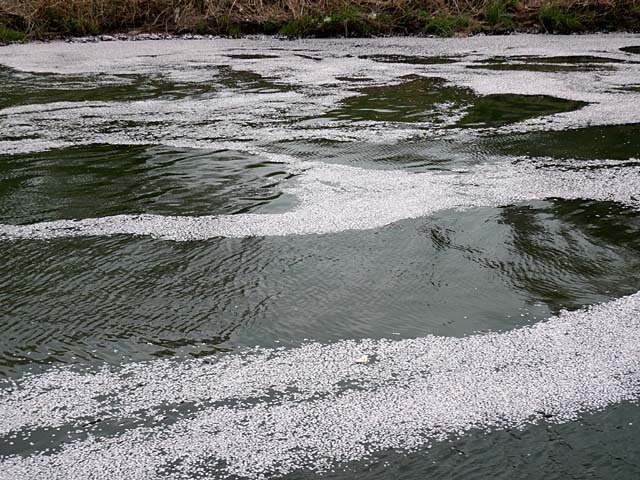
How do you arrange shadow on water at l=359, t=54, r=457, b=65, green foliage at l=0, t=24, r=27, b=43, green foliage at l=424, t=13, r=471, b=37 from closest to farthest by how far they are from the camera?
shadow on water at l=359, t=54, r=457, b=65 < green foliage at l=424, t=13, r=471, b=37 < green foliage at l=0, t=24, r=27, b=43

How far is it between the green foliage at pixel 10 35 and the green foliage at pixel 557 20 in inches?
266

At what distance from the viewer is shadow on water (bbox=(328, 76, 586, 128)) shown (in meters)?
4.97

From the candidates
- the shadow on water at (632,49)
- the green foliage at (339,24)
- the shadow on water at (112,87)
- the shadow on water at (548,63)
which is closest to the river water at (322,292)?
the shadow on water at (112,87)

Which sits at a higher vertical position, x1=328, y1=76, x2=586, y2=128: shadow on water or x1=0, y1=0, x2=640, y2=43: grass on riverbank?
x1=0, y1=0, x2=640, y2=43: grass on riverbank

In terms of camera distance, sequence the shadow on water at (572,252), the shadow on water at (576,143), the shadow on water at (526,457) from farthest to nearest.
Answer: the shadow on water at (576,143)
the shadow on water at (572,252)
the shadow on water at (526,457)

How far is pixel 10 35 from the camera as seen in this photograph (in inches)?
392

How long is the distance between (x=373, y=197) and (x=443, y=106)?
87.8 inches

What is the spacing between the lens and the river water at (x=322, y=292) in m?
1.66

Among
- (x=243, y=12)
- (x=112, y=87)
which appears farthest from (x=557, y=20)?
(x=112, y=87)

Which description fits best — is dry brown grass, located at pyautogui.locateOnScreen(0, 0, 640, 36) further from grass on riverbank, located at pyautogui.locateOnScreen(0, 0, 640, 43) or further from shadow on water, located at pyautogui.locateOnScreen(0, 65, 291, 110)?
shadow on water, located at pyautogui.locateOnScreen(0, 65, 291, 110)

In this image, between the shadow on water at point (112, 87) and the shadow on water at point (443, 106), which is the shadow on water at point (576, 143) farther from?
the shadow on water at point (112, 87)

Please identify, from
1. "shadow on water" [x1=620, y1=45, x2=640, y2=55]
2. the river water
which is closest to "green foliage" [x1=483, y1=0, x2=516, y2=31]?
"shadow on water" [x1=620, y1=45, x2=640, y2=55]

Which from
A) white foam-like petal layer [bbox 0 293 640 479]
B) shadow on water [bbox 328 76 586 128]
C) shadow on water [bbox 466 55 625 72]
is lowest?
white foam-like petal layer [bbox 0 293 640 479]

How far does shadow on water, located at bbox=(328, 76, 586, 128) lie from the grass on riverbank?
4.21 meters
